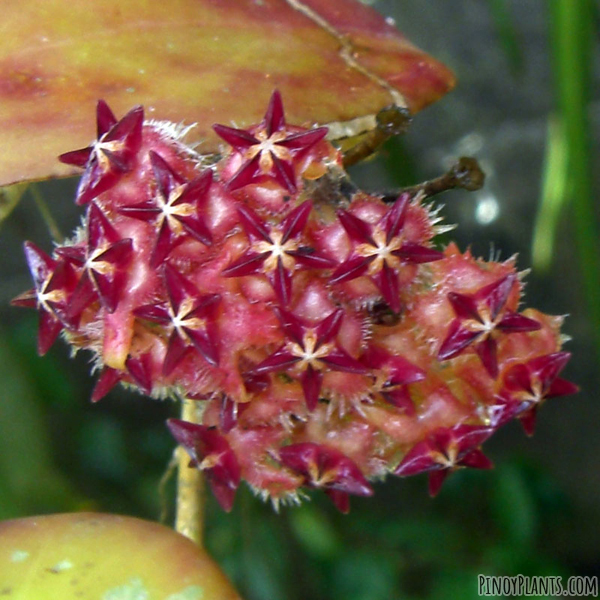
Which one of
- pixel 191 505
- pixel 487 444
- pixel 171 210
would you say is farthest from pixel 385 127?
pixel 487 444

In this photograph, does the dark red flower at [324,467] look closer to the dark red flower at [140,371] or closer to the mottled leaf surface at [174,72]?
the dark red flower at [140,371]

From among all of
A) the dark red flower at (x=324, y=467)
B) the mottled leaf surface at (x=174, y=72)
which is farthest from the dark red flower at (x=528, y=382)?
the mottled leaf surface at (x=174, y=72)

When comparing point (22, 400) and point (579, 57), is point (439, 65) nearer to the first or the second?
point (579, 57)

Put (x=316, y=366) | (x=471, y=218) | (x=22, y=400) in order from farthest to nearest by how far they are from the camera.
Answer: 1. (x=471, y=218)
2. (x=22, y=400)
3. (x=316, y=366)

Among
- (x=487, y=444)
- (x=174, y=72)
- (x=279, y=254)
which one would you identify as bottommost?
(x=487, y=444)

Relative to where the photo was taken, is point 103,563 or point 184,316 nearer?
point 184,316

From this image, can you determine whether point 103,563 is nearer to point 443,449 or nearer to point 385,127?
point 443,449

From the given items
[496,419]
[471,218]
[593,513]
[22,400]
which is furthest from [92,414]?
[593,513]

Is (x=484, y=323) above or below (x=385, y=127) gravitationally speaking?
below
